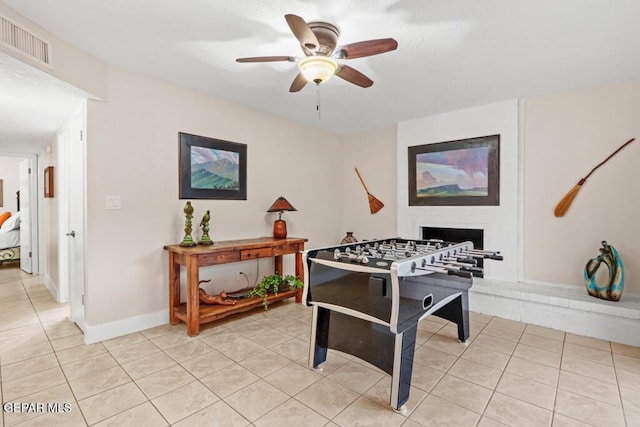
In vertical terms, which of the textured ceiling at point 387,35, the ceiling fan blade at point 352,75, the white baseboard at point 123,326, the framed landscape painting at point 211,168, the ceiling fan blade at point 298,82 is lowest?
the white baseboard at point 123,326

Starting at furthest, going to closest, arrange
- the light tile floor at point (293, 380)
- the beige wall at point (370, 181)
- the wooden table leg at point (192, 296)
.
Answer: the beige wall at point (370, 181) → the wooden table leg at point (192, 296) → the light tile floor at point (293, 380)

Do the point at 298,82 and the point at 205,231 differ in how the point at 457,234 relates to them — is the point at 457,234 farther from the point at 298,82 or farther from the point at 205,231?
the point at 205,231

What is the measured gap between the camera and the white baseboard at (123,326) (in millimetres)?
2543

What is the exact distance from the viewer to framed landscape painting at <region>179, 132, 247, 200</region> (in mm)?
3084

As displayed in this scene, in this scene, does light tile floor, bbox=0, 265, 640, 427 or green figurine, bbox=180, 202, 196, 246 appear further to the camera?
green figurine, bbox=180, 202, 196, 246

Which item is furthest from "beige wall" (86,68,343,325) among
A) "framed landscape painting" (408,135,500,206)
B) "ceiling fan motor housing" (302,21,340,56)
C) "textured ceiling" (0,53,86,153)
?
"framed landscape painting" (408,135,500,206)

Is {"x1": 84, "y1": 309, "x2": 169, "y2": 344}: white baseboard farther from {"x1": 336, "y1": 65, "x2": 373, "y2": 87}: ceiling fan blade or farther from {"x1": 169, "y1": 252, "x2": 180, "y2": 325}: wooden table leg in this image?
{"x1": 336, "y1": 65, "x2": 373, "y2": 87}: ceiling fan blade

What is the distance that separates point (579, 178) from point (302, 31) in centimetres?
318

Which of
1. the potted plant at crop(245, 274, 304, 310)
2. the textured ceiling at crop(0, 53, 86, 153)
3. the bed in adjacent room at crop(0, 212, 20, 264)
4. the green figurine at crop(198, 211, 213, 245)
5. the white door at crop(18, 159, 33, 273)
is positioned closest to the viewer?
the textured ceiling at crop(0, 53, 86, 153)

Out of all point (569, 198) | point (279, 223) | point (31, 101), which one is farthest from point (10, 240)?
point (569, 198)

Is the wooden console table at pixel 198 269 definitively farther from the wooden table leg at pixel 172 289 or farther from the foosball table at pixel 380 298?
the foosball table at pixel 380 298

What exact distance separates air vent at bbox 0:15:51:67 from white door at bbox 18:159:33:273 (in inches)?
161

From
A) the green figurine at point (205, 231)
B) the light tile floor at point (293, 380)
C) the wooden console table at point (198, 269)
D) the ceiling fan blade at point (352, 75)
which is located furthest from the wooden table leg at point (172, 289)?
the ceiling fan blade at point (352, 75)

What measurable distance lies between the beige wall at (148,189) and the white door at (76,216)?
194 millimetres
